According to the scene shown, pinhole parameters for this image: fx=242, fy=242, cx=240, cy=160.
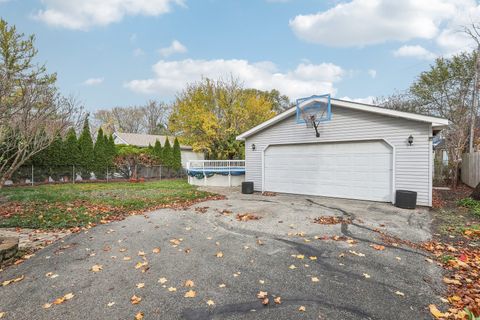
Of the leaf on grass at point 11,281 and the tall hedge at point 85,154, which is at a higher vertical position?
the tall hedge at point 85,154

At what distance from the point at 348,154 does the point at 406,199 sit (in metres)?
2.34

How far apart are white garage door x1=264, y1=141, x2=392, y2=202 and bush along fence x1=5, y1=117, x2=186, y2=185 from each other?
1091 cm

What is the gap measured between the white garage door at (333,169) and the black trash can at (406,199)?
0.63 meters

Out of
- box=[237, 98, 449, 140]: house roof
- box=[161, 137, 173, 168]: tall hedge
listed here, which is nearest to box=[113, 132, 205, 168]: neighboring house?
box=[161, 137, 173, 168]: tall hedge

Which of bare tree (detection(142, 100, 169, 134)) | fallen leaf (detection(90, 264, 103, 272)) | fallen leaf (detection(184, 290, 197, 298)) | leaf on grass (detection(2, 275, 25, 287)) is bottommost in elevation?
leaf on grass (detection(2, 275, 25, 287))

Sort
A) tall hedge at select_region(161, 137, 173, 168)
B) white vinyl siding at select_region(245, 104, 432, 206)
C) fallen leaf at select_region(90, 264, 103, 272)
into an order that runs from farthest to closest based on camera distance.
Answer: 1. tall hedge at select_region(161, 137, 173, 168)
2. white vinyl siding at select_region(245, 104, 432, 206)
3. fallen leaf at select_region(90, 264, 103, 272)

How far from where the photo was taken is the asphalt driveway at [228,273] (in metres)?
2.50

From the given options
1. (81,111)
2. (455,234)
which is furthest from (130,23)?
(455,234)

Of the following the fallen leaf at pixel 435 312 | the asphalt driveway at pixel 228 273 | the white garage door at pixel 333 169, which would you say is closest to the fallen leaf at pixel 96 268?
the asphalt driveway at pixel 228 273

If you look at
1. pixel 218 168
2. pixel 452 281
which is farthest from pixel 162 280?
pixel 218 168

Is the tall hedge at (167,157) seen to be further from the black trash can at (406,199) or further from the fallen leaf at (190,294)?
the fallen leaf at (190,294)

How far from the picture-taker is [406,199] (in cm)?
722

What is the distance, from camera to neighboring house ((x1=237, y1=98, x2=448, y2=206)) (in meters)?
7.48

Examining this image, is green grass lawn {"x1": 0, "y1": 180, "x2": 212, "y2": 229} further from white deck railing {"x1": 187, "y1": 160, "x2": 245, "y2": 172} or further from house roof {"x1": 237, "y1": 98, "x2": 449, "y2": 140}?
house roof {"x1": 237, "y1": 98, "x2": 449, "y2": 140}
